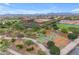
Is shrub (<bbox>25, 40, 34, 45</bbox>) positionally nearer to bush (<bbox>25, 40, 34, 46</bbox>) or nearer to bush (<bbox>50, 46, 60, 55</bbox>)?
bush (<bbox>25, 40, 34, 46</bbox>)

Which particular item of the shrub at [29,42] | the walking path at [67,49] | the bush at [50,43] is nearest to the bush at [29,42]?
the shrub at [29,42]

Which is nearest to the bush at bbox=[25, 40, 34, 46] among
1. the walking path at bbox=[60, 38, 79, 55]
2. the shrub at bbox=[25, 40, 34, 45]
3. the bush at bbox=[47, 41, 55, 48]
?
the shrub at bbox=[25, 40, 34, 45]

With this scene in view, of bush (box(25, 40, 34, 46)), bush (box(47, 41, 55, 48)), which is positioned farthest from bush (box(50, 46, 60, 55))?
bush (box(25, 40, 34, 46))

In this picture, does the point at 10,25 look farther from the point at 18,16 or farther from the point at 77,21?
the point at 77,21

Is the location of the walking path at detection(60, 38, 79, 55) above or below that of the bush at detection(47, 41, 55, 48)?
below

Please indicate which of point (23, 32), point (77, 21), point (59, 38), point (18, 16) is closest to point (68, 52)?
point (59, 38)

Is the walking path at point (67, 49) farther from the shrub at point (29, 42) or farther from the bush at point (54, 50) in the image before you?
the shrub at point (29, 42)

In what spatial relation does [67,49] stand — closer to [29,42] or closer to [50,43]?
[50,43]

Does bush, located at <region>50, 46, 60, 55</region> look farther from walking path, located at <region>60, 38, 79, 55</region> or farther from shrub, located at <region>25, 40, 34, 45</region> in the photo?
shrub, located at <region>25, 40, 34, 45</region>

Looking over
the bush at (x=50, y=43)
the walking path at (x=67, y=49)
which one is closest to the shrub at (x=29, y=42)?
the bush at (x=50, y=43)

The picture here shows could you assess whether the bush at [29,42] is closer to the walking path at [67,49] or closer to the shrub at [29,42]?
the shrub at [29,42]

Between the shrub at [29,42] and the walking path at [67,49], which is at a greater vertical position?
the shrub at [29,42]
